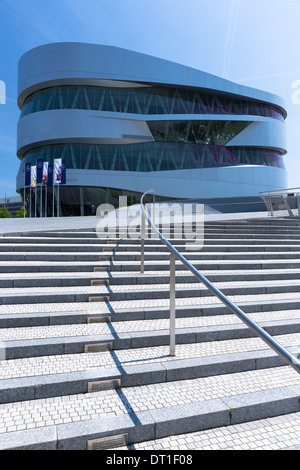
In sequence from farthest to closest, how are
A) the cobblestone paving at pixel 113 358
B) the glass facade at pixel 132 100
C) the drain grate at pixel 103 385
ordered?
the glass facade at pixel 132 100 → the cobblestone paving at pixel 113 358 → the drain grate at pixel 103 385

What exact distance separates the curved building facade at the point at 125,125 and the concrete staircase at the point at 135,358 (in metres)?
28.7

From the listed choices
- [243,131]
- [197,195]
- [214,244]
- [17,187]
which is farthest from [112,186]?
[214,244]

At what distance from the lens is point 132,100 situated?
1399 inches

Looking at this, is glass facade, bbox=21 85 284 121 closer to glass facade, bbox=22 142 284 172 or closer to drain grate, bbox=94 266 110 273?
glass facade, bbox=22 142 284 172

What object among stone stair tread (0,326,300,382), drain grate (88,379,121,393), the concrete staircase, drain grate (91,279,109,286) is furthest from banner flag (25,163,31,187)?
drain grate (88,379,121,393)

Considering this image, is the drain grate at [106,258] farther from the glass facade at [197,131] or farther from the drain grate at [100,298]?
the glass facade at [197,131]

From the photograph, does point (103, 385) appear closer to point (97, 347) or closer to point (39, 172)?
point (97, 347)

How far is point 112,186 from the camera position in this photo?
34.1 meters

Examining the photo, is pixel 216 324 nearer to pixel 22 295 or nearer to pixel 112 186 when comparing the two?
pixel 22 295

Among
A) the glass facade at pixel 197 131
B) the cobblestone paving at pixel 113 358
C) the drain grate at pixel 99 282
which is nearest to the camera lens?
the cobblestone paving at pixel 113 358

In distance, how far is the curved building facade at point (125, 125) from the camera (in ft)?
109

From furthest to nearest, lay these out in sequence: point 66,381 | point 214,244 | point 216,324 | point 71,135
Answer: point 71,135 < point 214,244 < point 216,324 < point 66,381

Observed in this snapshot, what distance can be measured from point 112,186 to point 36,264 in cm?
2878

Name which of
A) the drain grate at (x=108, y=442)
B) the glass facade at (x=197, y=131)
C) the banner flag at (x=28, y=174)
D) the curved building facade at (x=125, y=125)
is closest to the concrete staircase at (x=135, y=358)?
the drain grate at (x=108, y=442)
